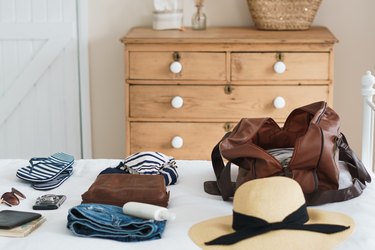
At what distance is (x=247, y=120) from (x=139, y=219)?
2.01ft

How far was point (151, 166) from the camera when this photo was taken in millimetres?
2574

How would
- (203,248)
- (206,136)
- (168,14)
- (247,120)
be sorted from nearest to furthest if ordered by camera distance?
1. (203,248)
2. (247,120)
3. (206,136)
4. (168,14)

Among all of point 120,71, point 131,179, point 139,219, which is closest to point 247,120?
point 131,179

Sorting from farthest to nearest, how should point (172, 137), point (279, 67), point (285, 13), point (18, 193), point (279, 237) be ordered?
point (285, 13)
point (172, 137)
point (279, 67)
point (18, 193)
point (279, 237)

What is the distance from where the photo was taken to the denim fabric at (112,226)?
6.80 ft

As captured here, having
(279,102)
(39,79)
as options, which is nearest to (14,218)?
(279,102)

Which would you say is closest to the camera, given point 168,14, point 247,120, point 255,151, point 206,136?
point 255,151

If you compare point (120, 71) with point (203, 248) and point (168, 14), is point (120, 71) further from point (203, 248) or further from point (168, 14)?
point (203, 248)

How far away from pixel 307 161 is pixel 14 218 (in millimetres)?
856

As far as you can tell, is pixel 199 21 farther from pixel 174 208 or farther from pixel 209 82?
pixel 174 208

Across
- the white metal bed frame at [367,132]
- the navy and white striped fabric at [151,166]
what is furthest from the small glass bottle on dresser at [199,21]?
the navy and white striped fabric at [151,166]

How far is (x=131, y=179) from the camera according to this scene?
240 centimetres

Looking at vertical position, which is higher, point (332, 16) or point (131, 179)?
point (332, 16)

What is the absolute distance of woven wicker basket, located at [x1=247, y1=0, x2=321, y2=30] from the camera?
3920 mm
